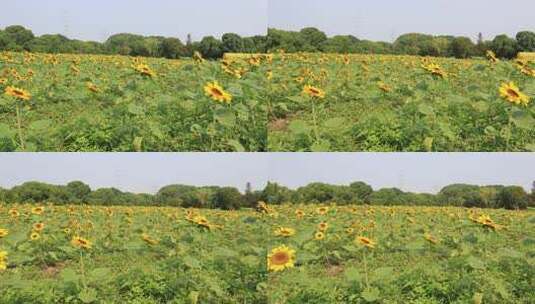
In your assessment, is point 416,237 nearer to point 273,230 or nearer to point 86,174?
point 273,230

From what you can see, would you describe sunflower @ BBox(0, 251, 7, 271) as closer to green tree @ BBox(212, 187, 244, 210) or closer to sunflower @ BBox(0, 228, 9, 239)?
sunflower @ BBox(0, 228, 9, 239)

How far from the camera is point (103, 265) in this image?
5.58 metres

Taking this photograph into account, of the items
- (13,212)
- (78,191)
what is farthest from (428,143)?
Result: (13,212)

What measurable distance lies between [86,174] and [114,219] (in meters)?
0.44

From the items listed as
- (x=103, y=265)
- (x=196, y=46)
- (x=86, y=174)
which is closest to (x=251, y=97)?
(x=196, y=46)

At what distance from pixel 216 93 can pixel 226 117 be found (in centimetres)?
21

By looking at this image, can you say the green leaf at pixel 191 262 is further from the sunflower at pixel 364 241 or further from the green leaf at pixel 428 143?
the green leaf at pixel 428 143

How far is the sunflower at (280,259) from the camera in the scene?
5.40 m

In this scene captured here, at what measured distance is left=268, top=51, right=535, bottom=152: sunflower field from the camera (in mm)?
5387

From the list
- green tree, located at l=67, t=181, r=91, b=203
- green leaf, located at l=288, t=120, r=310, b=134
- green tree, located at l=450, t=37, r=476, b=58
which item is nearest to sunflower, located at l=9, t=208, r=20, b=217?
green tree, located at l=67, t=181, r=91, b=203

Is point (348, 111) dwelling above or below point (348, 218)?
above

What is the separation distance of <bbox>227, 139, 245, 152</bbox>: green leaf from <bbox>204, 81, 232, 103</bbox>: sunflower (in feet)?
1.00

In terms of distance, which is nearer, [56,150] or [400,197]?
[56,150]

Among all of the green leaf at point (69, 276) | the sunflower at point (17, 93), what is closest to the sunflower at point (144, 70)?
the sunflower at point (17, 93)
